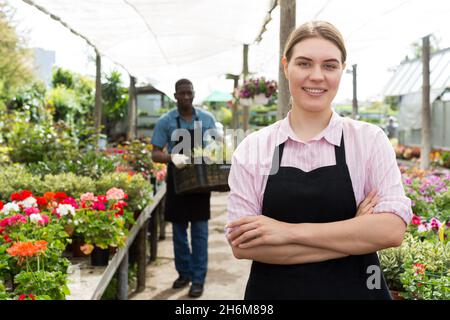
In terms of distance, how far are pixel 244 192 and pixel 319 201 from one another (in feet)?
0.61

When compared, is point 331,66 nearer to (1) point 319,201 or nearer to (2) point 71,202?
(1) point 319,201

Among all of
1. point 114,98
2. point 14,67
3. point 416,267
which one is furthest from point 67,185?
point 114,98

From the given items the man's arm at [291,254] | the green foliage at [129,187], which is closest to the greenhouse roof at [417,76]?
the green foliage at [129,187]

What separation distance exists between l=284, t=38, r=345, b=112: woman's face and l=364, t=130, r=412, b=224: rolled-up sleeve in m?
0.16

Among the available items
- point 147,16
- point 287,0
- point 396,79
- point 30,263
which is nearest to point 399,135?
point 396,79

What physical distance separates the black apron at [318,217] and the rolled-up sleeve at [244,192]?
45 millimetres

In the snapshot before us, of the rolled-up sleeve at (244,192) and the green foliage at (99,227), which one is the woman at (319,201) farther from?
the green foliage at (99,227)

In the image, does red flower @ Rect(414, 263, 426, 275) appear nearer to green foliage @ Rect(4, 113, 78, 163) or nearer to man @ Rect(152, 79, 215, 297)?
man @ Rect(152, 79, 215, 297)

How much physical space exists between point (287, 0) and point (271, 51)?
5.86m

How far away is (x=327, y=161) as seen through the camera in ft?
4.30

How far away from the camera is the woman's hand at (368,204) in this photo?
4.11 ft

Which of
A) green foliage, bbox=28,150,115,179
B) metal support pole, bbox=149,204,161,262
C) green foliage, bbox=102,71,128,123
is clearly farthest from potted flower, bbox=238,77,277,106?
green foliage, bbox=102,71,128,123

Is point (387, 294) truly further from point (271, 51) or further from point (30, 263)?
point (271, 51)

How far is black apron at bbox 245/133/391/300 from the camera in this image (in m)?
1.27
